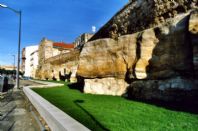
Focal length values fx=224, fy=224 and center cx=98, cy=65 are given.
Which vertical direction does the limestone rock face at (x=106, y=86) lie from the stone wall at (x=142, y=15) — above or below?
below

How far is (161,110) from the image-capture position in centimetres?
744

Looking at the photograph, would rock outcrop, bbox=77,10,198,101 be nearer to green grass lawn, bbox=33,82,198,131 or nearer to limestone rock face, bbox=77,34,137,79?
limestone rock face, bbox=77,34,137,79

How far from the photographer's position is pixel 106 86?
1259 centimetres

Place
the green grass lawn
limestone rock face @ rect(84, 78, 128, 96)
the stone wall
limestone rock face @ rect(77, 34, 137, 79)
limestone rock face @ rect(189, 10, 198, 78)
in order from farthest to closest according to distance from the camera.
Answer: limestone rock face @ rect(84, 78, 128, 96) < limestone rock face @ rect(77, 34, 137, 79) < the stone wall < limestone rock face @ rect(189, 10, 198, 78) < the green grass lawn

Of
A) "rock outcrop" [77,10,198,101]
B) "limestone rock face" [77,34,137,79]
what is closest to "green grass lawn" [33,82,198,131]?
"rock outcrop" [77,10,198,101]

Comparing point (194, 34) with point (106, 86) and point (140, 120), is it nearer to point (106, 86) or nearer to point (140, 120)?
point (140, 120)

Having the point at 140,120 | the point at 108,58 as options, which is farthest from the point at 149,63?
the point at 140,120

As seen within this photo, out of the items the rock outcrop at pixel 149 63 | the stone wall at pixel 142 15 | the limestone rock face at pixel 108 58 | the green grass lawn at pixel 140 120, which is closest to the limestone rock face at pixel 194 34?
the rock outcrop at pixel 149 63

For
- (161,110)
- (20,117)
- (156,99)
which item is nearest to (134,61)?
(156,99)

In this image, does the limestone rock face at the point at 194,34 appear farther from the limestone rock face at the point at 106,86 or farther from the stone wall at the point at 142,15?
the limestone rock face at the point at 106,86

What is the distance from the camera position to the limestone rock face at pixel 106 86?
1190 cm

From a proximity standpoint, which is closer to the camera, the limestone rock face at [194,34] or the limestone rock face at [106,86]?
the limestone rock face at [194,34]

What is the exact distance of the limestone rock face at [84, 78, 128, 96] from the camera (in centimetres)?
1190

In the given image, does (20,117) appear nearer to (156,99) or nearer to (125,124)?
(125,124)
